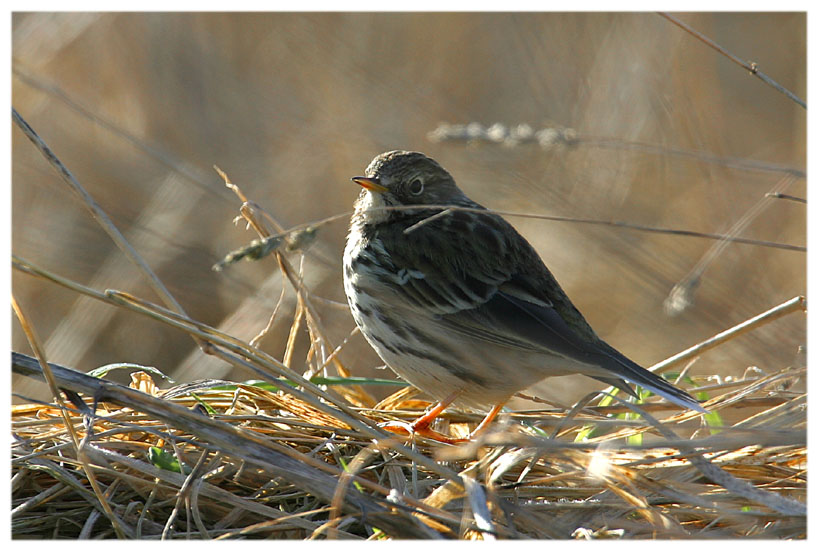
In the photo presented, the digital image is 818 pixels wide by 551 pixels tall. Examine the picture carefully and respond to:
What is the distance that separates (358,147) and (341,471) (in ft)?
17.5

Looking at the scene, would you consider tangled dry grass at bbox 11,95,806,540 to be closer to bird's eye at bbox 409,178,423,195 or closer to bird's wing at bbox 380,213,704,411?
bird's wing at bbox 380,213,704,411

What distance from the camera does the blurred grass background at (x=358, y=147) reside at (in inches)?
276

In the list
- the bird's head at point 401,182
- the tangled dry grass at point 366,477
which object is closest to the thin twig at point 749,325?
the tangled dry grass at point 366,477

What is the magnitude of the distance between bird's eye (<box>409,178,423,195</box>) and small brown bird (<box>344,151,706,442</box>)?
19 centimetres

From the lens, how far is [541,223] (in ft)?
26.9

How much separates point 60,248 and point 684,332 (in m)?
5.41

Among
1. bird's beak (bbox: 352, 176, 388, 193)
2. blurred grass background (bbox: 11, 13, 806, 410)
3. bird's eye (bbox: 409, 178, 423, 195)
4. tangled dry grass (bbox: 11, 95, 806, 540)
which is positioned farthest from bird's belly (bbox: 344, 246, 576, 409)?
blurred grass background (bbox: 11, 13, 806, 410)

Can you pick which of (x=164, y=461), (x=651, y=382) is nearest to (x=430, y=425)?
(x=651, y=382)

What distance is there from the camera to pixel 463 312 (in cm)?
408

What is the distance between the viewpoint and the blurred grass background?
7004 millimetres

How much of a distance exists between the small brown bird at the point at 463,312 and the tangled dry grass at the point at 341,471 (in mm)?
332

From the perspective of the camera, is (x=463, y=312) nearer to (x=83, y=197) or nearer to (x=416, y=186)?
(x=416, y=186)

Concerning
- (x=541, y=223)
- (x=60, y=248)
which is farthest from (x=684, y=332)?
(x=60, y=248)

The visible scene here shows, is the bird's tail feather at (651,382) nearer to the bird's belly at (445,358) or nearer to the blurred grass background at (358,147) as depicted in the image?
the bird's belly at (445,358)
